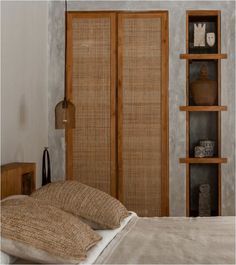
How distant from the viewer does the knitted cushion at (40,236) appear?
213 centimetres

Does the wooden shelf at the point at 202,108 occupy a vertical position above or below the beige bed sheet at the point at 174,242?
above

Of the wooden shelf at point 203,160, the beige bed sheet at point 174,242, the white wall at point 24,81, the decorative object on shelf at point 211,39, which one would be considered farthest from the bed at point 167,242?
the decorative object on shelf at point 211,39

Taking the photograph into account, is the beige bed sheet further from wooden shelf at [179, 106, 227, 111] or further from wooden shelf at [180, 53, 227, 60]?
wooden shelf at [180, 53, 227, 60]

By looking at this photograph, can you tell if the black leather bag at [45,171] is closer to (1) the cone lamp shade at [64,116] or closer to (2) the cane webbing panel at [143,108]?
(1) the cone lamp shade at [64,116]

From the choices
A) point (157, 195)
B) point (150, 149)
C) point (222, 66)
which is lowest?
point (157, 195)

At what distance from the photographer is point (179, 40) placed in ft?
16.5

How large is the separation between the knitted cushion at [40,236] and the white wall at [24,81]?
154cm

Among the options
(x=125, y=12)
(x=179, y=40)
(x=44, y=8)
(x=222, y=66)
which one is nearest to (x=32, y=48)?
(x=44, y=8)

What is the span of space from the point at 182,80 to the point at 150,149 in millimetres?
660

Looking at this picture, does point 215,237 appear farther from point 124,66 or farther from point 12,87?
point 124,66

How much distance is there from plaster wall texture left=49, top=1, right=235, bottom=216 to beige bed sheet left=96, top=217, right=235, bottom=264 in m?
1.69

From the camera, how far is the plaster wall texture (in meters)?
5.00

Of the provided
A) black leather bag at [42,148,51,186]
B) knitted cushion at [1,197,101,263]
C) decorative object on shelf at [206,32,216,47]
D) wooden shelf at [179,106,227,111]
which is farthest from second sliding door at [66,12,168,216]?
knitted cushion at [1,197,101,263]

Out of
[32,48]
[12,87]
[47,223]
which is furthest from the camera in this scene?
[32,48]
